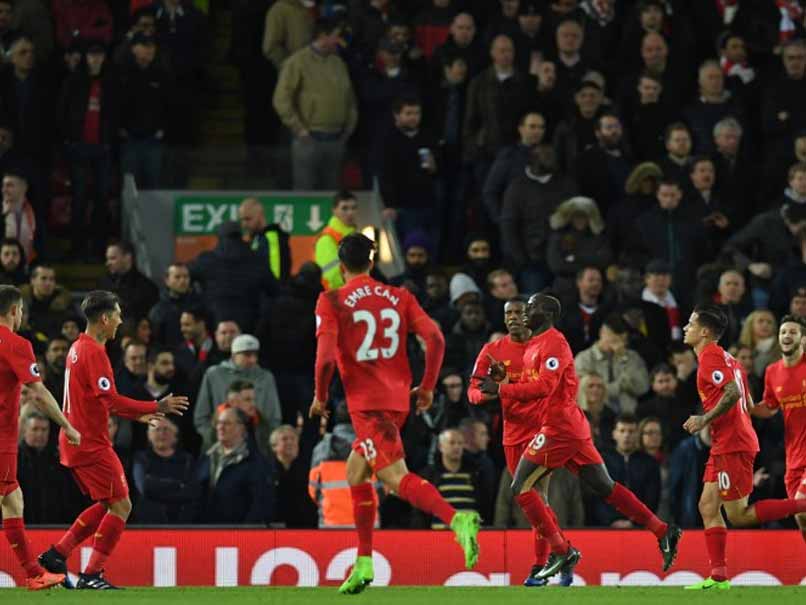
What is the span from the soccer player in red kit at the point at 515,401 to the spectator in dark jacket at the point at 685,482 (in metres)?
2.76

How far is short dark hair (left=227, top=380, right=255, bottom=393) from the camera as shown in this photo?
17.2m

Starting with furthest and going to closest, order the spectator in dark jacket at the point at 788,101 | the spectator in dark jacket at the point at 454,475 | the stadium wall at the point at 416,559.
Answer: the spectator in dark jacket at the point at 788,101 < the spectator in dark jacket at the point at 454,475 < the stadium wall at the point at 416,559

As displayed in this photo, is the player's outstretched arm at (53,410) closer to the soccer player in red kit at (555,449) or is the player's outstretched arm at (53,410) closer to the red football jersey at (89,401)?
the red football jersey at (89,401)

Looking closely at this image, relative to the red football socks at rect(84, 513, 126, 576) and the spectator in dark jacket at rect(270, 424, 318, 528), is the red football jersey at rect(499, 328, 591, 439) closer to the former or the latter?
the red football socks at rect(84, 513, 126, 576)

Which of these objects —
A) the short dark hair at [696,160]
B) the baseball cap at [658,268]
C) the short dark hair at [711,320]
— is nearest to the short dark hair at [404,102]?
the short dark hair at [696,160]

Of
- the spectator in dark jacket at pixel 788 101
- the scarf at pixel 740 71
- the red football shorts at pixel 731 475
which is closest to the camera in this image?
the red football shorts at pixel 731 475

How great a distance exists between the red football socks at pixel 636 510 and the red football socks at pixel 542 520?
46 cm

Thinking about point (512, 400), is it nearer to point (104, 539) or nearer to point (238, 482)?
point (104, 539)

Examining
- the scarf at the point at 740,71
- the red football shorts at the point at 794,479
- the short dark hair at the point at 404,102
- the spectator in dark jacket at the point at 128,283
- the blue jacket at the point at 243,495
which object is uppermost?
the scarf at the point at 740,71

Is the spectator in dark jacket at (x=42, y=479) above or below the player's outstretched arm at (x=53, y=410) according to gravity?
below

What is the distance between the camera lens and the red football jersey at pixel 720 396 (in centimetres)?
1384

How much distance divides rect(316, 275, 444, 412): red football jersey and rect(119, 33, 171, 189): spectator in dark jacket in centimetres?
834

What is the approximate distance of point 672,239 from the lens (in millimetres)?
19828

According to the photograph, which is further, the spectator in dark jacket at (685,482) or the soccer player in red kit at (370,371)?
the spectator in dark jacket at (685,482)
